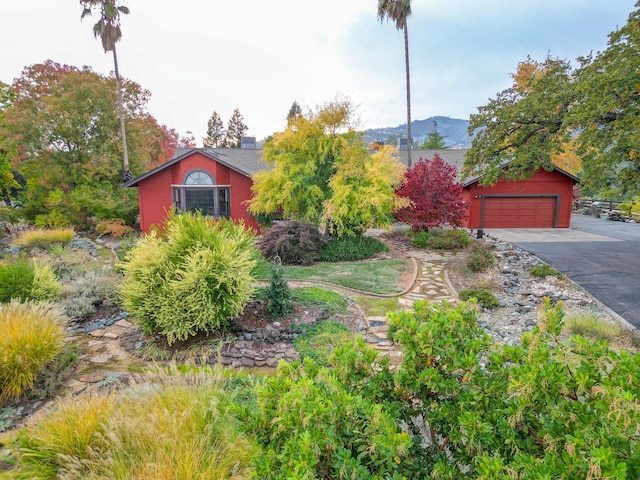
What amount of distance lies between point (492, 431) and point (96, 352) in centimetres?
616

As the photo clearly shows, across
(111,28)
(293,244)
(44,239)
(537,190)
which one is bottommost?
(44,239)

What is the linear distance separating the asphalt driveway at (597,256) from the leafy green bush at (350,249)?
5.46 meters

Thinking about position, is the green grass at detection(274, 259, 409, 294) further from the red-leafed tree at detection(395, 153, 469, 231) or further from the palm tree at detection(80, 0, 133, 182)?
the palm tree at detection(80, 0, 133, 182)

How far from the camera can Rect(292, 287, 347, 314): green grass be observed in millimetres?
7520

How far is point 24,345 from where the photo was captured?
4.53m

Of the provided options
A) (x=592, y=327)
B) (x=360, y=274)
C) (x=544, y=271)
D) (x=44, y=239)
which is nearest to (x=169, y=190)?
(x=44, y=239)

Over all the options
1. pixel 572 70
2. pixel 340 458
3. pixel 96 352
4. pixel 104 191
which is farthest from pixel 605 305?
pixel 104 191

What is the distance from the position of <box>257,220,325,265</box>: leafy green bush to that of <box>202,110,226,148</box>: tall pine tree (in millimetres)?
46518

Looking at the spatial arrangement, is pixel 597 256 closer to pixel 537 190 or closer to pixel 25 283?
pixel 537 190

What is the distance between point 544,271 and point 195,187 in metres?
15.0

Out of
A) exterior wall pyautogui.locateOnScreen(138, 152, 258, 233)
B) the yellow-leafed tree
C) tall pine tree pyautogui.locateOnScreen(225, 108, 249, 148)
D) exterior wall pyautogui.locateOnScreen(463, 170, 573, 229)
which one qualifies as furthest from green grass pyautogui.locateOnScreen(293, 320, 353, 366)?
tall pine tree pyautogui.locateOnScreen(225, 108, 249, 148)

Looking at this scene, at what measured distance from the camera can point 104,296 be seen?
7957 millimetres

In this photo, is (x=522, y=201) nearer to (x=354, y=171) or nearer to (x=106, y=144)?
(x=354, y=171)

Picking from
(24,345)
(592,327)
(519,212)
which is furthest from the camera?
(519,212)
